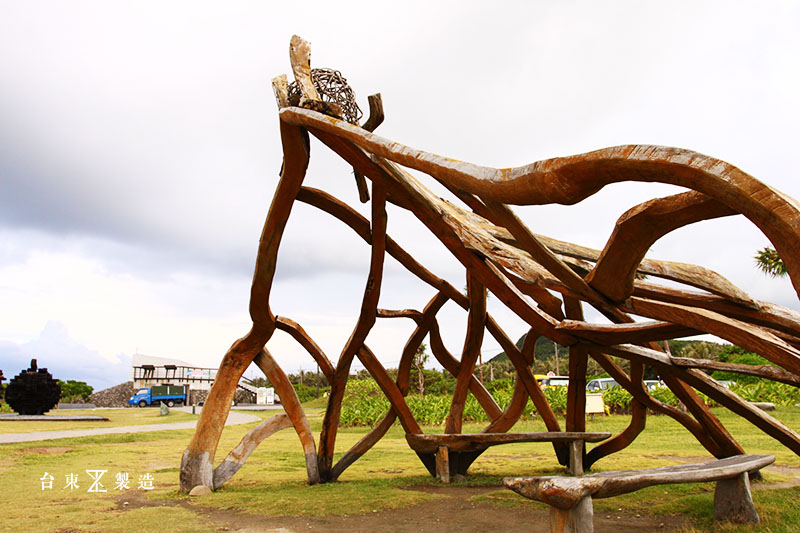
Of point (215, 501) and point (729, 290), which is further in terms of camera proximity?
point (215, 501)

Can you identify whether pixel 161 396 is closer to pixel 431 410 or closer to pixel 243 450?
pixel 431 410

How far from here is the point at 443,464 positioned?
6.81 metres

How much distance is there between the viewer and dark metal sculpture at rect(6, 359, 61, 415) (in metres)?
20.7

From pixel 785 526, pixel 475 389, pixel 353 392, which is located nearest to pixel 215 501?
pixel 475 389

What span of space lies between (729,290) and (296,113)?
3.55 m

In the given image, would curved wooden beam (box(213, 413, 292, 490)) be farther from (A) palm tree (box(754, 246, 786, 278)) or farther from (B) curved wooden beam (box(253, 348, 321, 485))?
(A) palm tree (box(754, 246, 786, 278))

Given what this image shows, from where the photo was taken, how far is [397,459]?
931cm

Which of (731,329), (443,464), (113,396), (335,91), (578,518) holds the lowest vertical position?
(113,396)

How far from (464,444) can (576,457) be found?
140 cm

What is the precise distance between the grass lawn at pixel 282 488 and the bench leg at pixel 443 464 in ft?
0.60

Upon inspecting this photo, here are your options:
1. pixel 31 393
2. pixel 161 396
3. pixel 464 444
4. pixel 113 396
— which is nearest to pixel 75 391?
pixel 113 396

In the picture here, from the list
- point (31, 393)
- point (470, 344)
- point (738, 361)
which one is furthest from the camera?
point (738, 361)

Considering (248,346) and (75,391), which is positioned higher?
(248,346)

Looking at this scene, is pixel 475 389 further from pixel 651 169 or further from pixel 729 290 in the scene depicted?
pixel 651 169
